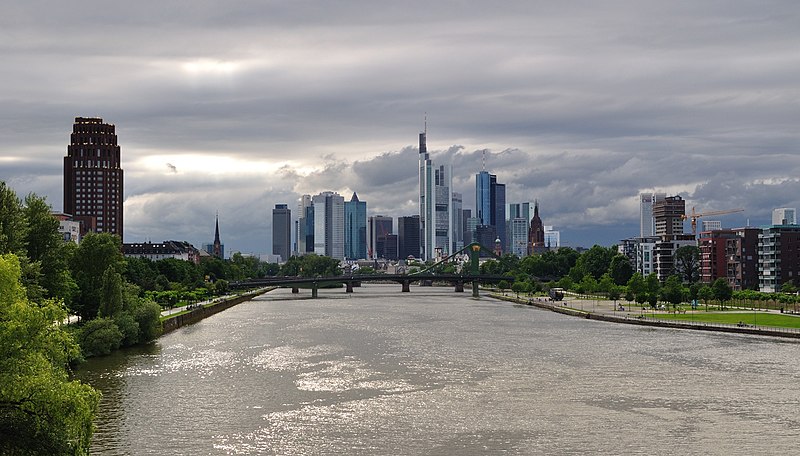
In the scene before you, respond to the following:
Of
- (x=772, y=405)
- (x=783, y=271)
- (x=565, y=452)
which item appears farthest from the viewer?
(x=783, y=271)

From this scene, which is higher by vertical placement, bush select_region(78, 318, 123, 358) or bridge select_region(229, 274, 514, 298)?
bridge select_region(229, 274, 514, 298)

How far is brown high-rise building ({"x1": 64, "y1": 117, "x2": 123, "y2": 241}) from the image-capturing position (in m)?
193

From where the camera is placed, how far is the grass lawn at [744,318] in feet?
269

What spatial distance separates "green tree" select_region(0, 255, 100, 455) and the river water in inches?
436

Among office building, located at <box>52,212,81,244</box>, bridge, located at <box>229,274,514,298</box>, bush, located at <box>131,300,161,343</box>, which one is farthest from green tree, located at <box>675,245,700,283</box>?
bush, located at <box>131,300,161,343</box>

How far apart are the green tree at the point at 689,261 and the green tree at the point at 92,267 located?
126m

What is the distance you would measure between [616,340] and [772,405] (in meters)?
31.5

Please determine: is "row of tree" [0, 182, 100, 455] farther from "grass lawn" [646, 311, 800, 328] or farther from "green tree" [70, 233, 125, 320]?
"grass lawn" [646, 311, 800, 328]

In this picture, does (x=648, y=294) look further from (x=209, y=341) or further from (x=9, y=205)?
(x=9, y=205)

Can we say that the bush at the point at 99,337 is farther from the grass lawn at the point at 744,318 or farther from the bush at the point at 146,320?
the grass lawn at the point at 744,318

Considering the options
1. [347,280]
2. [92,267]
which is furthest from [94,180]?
[92,267]

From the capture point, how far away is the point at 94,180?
19412cm

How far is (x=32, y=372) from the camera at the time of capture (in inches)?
877

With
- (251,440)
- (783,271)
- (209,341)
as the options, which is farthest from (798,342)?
(783,271)
